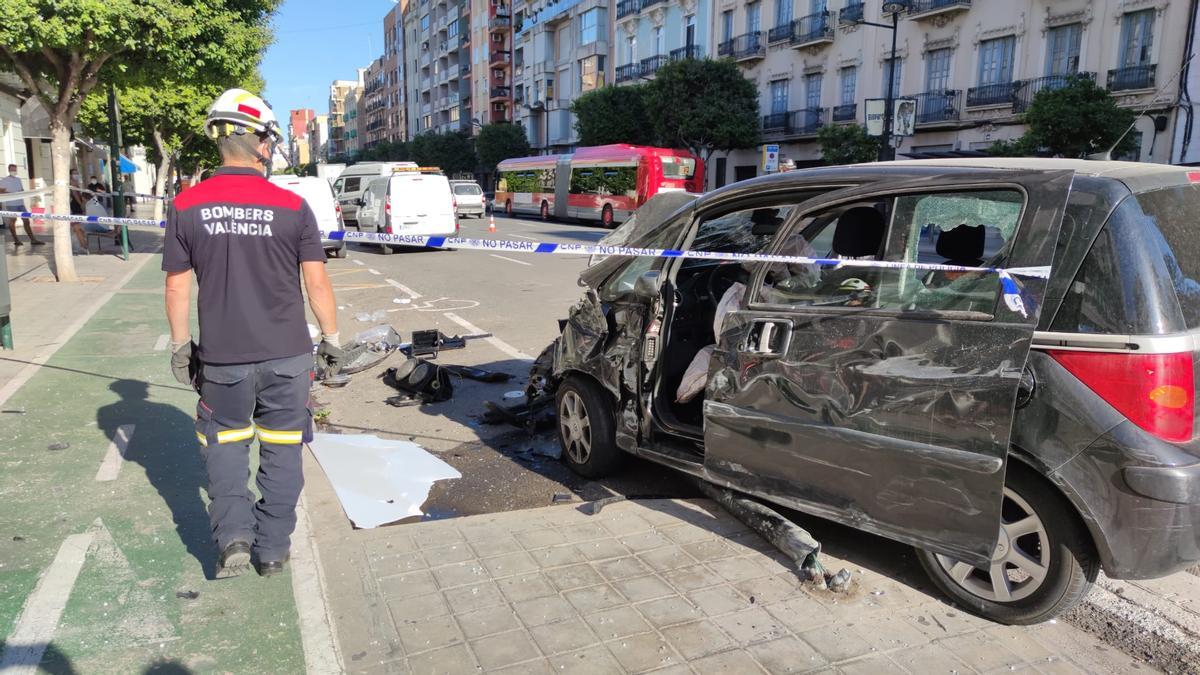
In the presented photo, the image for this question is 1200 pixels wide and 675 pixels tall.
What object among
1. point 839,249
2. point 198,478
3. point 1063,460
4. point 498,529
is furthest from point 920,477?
point 198,478

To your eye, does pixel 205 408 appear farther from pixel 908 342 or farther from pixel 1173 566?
pixel 1173 566

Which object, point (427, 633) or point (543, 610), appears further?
point (543, 610)

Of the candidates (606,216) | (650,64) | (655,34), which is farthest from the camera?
(655,34)

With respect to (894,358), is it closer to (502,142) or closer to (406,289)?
(406,289)

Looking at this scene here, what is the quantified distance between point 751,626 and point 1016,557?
102 centimetres

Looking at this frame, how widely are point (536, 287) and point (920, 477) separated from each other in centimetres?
1067

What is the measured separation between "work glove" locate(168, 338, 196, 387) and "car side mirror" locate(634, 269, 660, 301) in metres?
2.18

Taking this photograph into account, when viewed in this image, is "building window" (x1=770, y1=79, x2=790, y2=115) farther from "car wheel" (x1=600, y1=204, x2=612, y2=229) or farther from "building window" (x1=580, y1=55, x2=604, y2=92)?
"building window" (x1=580, y1=55, x2=604, y2=92)

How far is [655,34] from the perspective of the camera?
4741 centimetres

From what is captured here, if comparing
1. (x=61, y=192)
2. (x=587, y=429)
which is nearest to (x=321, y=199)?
(x=61, y=192)

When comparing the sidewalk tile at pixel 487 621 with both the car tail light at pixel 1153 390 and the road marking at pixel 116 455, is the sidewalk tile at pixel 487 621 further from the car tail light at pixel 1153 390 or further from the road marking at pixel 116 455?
the road marking at pixel 116 455

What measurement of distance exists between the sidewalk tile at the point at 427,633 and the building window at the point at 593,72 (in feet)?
177

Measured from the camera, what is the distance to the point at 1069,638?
3.10 metres

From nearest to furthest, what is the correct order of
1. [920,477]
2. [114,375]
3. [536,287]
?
[920,477]
[114,375]
[536,287]
